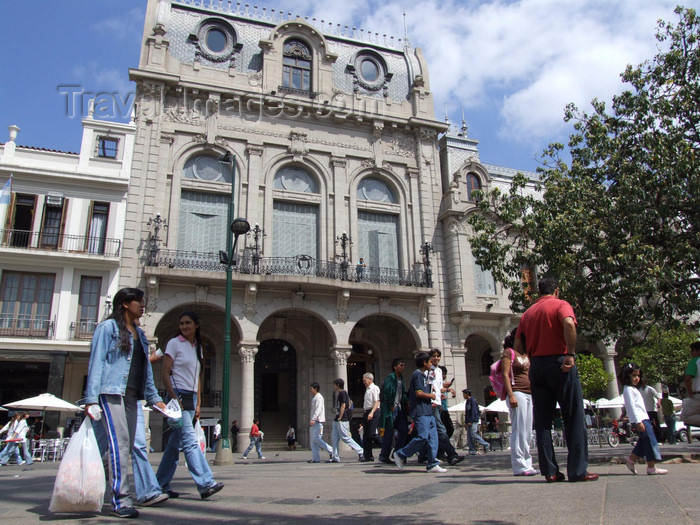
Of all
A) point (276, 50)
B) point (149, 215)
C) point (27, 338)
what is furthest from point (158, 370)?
point (276, 50)

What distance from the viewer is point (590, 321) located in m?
13.2

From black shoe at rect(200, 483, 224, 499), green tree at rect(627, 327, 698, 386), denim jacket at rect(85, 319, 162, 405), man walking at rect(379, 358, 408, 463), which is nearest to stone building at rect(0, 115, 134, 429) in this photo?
man walking at rect(379, 358, 408, 463)

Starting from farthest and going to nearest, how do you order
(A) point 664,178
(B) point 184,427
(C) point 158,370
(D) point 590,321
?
(C) point 158,370, (D) point 590,321, (A) point 664,178, (B) point 184,427

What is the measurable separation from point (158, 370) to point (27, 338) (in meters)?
4.36

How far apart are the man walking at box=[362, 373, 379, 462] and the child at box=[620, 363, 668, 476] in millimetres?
5298

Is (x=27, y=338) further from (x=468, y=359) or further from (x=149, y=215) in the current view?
(x=468, y=359)

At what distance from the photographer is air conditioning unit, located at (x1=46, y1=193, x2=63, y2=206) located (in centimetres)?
2038

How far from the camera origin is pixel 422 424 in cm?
788

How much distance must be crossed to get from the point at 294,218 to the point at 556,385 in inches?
733

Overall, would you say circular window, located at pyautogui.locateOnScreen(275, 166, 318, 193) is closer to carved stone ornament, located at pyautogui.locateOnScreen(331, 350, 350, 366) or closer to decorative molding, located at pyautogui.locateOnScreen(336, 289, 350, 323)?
A: decorative molding, located at pyautogui.locateOnScreen(336, 289, 350, 323)

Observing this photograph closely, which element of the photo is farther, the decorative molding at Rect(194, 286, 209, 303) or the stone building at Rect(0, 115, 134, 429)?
the decorative molding at Rect(194, 286, 209, 303)

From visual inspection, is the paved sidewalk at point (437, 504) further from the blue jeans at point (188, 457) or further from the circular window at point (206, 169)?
the circular window at point (206, 169)

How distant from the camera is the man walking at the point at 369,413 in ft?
38.0

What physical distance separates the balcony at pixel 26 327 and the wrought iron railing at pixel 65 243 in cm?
250
